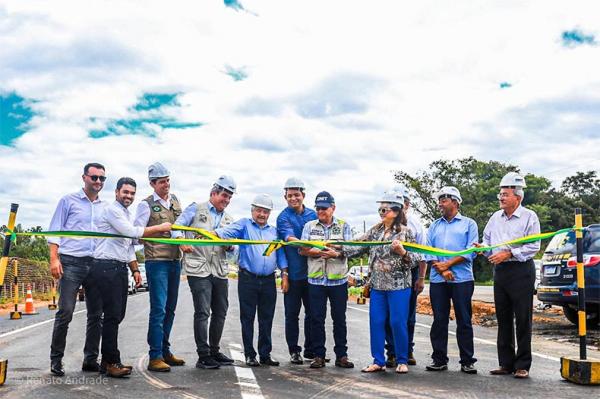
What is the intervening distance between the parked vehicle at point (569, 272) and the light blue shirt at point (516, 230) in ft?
15.7

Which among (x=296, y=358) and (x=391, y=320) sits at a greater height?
(x=391, y=320)

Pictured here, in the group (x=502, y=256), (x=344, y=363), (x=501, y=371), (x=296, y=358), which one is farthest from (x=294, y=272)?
(x=501, y=371)

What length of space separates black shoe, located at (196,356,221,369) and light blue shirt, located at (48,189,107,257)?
1709mm

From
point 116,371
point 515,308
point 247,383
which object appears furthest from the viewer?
point 515,308

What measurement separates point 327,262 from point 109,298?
2.47 m

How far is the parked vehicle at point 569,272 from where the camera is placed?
11.3 m

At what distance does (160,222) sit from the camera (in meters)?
7.36

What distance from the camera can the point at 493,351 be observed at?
9.21 meters

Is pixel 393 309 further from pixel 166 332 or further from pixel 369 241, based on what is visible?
pixel 166 332

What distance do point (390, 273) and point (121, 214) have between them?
9.92 feet

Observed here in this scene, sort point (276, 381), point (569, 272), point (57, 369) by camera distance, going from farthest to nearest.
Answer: point (569, 272) < point (57, 369) < point (276, 381)

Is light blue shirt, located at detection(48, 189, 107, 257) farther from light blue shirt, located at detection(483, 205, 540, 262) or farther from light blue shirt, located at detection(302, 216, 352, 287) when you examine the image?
light blue shirt, located at detection(483, 205, 540, 262)

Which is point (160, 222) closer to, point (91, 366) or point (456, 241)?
point (91, 366)

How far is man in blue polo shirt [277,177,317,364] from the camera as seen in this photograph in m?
7.62
